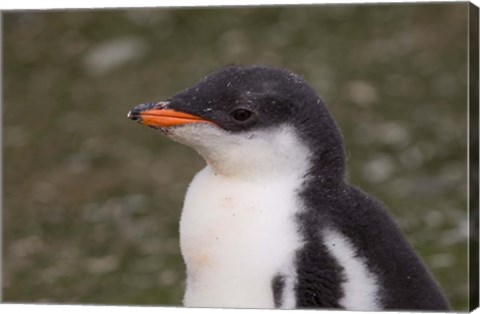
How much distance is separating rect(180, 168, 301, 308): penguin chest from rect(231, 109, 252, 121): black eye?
114mm

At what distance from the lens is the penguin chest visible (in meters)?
2.16

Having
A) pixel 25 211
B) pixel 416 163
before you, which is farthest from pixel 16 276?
pixel 416 163

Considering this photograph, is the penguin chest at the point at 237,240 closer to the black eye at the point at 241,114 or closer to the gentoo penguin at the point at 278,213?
the gentoo penguin at the point at 278,213

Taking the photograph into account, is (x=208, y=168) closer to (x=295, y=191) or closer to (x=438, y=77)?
(x=295, y=191)

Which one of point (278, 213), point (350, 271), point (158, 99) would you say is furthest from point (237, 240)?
point (158, 99)

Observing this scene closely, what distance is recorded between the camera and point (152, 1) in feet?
9.23

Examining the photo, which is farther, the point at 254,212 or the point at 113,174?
the point at 113,174

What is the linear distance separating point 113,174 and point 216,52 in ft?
1.67

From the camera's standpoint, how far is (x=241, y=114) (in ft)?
7.22

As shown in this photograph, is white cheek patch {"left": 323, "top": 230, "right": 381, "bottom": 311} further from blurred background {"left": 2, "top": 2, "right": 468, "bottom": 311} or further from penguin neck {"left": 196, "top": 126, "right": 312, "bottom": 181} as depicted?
blurred background {"left": 2, "top": 2, "right": 468, "bottom": 311}

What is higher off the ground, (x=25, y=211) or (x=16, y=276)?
(x=25, y=211)

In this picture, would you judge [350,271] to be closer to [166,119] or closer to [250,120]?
[250,120]

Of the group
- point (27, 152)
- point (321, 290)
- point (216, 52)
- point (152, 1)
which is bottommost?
point (321, 290)

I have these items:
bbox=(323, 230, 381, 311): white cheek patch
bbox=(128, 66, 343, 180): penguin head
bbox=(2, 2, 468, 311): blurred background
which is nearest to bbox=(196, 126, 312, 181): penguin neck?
bbox=(128, 66, 343, 180): penguin head
